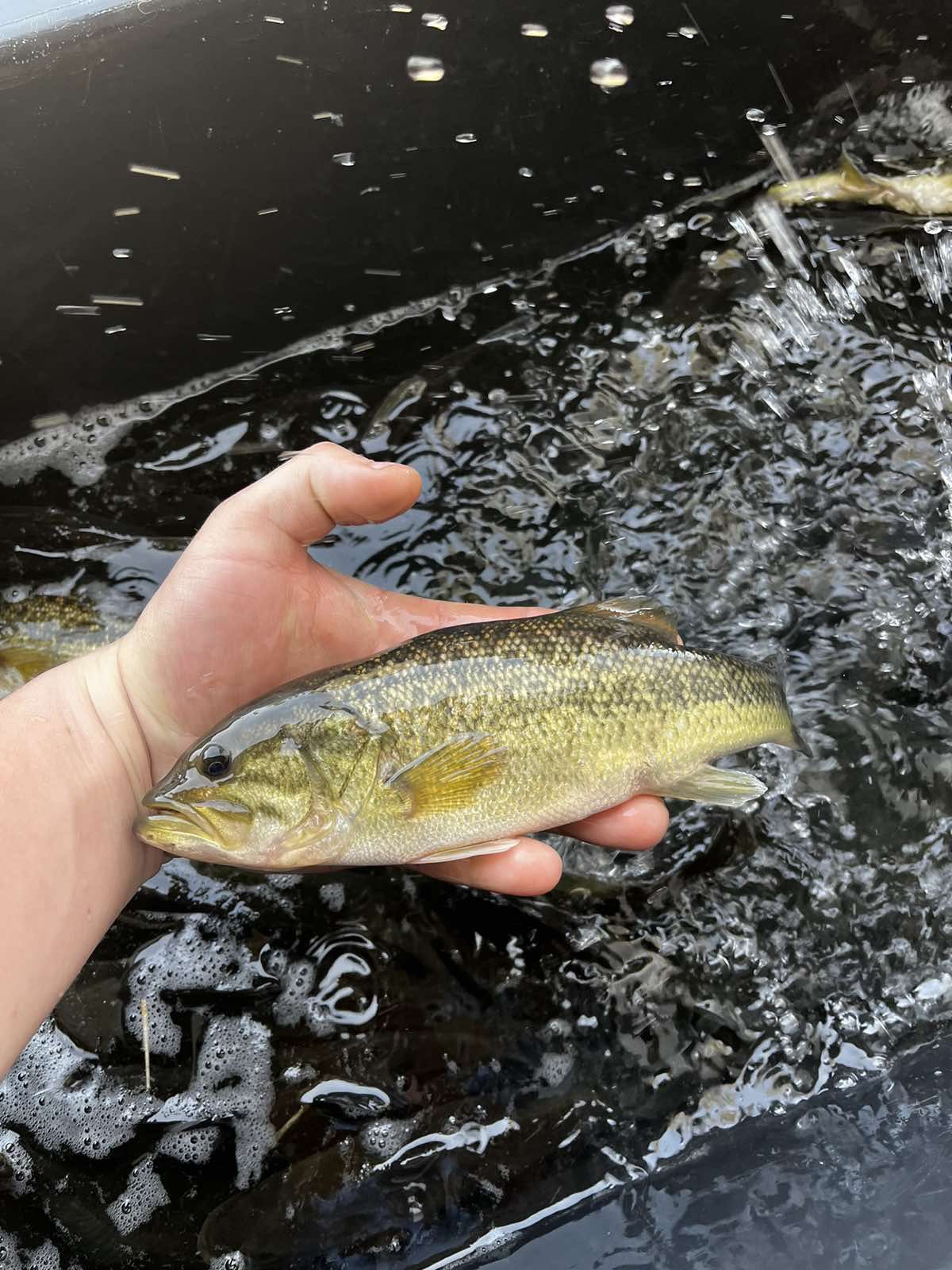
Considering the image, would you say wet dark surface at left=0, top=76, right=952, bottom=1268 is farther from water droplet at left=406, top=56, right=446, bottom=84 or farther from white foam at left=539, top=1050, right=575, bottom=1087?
water droplet at left=406, top=56, right=446, bottom=84

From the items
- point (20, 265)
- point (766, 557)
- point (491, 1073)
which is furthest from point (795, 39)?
point (491, 1073)

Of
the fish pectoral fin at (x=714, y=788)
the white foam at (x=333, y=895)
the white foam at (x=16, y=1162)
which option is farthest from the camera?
the white foam at (x=333, y=895)

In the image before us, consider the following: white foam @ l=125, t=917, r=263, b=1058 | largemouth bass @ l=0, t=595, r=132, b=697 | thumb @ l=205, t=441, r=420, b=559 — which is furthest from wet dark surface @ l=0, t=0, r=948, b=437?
white foam @ l=125, t=917, r=263, b=1058

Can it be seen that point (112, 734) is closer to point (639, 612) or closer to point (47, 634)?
point (47, 634)

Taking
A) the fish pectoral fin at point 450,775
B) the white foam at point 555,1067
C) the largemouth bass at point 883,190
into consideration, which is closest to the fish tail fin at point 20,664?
the fish pectoral fin at point 450,775

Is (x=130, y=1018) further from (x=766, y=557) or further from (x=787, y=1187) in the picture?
(x=766, y=557)

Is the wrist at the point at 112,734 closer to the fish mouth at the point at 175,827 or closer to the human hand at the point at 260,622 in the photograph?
the human hand at the point at 260,622

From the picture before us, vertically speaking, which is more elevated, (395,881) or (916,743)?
(395,881)

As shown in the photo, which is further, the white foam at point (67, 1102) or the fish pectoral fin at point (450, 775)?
the white foam at point (67, 1102)
